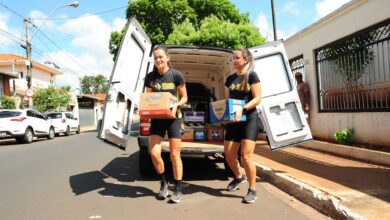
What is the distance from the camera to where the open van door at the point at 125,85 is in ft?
19.4

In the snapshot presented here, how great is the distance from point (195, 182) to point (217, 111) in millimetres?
1771

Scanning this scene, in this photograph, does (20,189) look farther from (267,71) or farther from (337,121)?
(337,121)

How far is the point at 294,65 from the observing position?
11945 millimetres

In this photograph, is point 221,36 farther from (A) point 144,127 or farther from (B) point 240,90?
(B) point 240,90

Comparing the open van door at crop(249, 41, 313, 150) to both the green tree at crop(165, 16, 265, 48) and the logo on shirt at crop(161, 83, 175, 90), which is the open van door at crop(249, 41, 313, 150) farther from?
the green tree at crop(165, 16, 265, 48)

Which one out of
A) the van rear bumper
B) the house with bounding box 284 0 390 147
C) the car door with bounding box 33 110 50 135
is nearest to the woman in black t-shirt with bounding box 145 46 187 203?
the van rear bumper

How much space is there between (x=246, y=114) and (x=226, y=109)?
359mm

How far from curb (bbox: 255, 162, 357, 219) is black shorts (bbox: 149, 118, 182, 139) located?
1.82 m

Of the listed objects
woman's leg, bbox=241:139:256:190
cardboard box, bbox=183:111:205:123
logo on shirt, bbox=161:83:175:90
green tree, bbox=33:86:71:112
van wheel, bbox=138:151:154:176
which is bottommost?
van wheel, bbox=138:151:154:176

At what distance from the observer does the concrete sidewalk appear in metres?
4.41

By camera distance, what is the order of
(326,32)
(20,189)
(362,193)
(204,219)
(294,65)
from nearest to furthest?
(204,219)
(362,193)
(20,189)
(326,32)
(294,65)

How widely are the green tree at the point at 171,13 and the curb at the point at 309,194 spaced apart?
2135 cm

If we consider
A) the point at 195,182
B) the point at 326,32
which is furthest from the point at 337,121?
the point at 195,182

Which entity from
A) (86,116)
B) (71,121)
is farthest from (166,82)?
(86,116)
